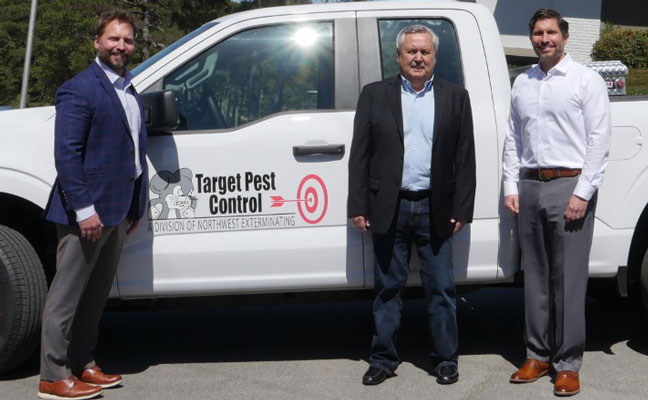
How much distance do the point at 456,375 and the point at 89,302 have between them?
→ 1.92 metres

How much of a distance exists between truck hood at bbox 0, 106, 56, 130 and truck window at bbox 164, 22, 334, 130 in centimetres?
64

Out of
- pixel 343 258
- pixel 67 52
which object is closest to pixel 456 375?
pixel 343 258

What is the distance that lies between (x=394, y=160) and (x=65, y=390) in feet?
6.47

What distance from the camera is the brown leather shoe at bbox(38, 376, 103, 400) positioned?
470 cm

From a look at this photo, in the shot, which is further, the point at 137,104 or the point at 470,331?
the point at 470,331

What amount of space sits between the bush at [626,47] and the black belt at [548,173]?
19.2 m

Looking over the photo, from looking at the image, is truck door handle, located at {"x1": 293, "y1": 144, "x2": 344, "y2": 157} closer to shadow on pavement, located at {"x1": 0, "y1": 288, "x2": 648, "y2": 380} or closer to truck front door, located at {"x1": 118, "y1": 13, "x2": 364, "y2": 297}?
truck front door, located at {"x1": 118, "y1": 13, "x2": 364, "y2": 297}

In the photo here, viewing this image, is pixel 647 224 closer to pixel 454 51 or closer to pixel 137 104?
pixel 454 51

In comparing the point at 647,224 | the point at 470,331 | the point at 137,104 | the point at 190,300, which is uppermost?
the point at 137,104

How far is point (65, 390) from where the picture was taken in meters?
4.69

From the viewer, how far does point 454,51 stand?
511 centimetres

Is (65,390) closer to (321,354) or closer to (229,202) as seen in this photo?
(229,202)

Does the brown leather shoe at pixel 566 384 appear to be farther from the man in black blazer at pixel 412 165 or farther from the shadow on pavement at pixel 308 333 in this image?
the man in black blazer at pixel 412 165

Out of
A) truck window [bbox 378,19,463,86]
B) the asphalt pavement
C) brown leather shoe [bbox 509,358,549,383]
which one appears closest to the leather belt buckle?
truck window [bbox 378,19,463,86]
